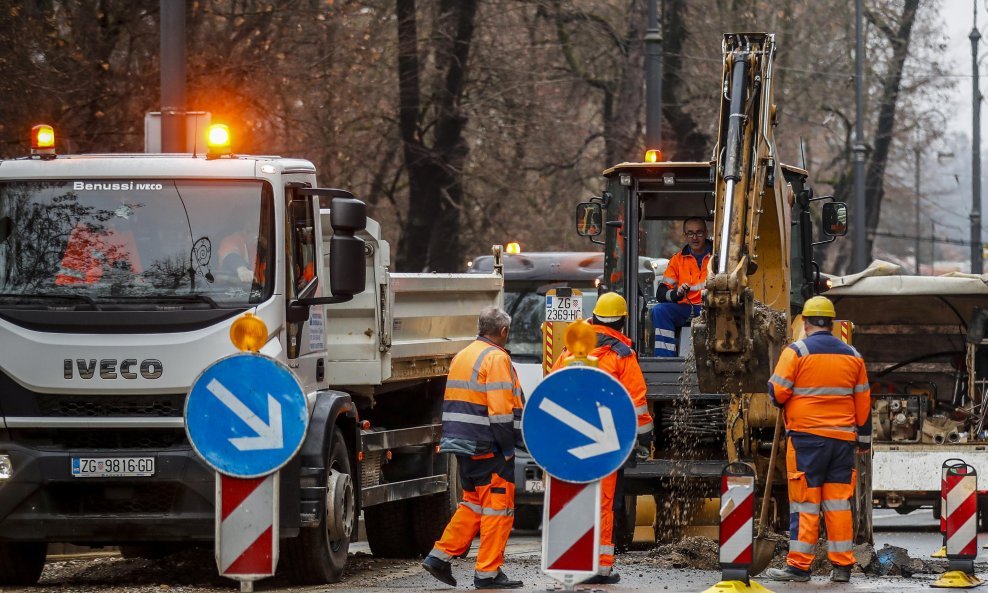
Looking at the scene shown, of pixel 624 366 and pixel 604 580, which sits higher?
pixel 624 366

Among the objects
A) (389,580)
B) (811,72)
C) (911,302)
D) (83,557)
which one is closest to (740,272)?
(389,580)

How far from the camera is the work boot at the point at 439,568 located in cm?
955

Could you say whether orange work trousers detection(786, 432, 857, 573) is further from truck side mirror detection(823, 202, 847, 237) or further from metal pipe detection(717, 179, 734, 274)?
A: truck side mirror detection(823, 202, 847, 237)

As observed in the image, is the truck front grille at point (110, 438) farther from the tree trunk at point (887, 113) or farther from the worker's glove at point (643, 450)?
the tree trunk at point (887, 113)

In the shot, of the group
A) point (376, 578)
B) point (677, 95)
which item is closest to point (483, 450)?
point (376, 578)

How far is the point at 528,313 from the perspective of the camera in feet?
55.6

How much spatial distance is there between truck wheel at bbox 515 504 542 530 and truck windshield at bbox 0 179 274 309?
6512mm

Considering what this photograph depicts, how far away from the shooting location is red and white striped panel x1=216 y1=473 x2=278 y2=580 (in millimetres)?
7246

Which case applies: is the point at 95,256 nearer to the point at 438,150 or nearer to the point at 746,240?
the point at 746,240

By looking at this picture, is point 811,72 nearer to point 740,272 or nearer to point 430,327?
point 430,327

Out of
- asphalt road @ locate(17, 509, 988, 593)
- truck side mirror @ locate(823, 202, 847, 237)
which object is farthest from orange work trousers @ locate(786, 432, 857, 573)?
truck side mirror @ locate(823, 202, 847, 237)

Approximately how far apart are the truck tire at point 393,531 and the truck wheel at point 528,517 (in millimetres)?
2839

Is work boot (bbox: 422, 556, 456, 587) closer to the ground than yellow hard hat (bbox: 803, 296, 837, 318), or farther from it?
closer to the ground

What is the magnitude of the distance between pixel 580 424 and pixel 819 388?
2.96 meters
